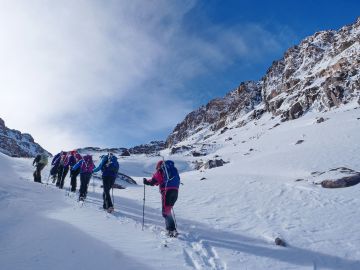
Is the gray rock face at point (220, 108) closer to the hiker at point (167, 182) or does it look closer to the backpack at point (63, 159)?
the backpack at point (63, 159)

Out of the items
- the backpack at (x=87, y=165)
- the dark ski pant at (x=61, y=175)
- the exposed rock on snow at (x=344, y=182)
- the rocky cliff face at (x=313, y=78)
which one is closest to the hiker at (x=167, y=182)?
the backpack at (x=87, y=165)

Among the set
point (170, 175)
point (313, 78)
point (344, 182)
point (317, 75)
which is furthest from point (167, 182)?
point (317, 75)

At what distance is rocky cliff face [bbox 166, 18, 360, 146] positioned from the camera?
6650 cm

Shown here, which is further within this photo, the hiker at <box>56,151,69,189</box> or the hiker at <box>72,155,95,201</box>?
the hiker at <box>56,151,69,189</box>

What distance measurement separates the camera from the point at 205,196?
1673cm

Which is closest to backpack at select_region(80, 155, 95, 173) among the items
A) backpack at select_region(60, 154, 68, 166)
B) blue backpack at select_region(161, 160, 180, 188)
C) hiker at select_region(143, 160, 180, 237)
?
backpack at select_region(60, 154, 68, 166)

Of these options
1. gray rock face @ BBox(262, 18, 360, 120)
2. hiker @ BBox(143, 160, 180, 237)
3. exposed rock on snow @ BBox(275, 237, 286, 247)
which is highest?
gray rock face @ BBox(262, 18, 360, 120)

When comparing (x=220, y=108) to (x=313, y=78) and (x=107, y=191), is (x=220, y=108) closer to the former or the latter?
(x=313, y=78)

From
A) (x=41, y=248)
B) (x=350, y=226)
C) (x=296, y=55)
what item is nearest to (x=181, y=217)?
(x=350, y=226)

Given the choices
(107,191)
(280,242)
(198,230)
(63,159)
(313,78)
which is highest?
(313,78)

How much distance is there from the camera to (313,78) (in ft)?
280

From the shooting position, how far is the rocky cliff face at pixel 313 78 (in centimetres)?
6650

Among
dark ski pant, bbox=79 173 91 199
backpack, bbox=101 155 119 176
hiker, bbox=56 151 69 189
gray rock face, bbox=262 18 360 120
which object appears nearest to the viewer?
backpack, bbox=101 155 119 176

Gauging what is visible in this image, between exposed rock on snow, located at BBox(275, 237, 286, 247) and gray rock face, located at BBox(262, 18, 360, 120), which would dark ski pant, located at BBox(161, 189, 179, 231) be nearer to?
exposed rock on snow, located at BBox(275, 237, 286, 247)
